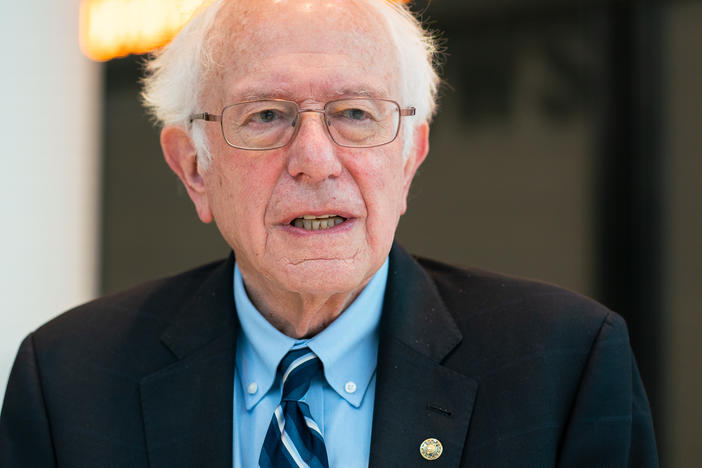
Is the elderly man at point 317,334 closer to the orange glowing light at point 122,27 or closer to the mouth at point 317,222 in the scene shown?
the mouth at point 317,222

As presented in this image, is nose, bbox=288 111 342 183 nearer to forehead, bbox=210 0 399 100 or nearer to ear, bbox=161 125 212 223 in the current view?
forehead, bbox=210 0 399 100

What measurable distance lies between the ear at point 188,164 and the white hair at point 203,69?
0.03 meters

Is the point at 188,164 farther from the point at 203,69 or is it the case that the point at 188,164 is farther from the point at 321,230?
the point at 321,230

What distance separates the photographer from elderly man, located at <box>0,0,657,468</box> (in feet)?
5.81

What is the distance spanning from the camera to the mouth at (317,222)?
1792 mm

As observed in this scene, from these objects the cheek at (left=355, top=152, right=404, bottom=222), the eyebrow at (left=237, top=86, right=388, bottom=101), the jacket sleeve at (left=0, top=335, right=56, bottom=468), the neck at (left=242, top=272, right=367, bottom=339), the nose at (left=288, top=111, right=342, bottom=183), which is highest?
the eyebrow at (left=237, top=86, right=388, bottom=101)

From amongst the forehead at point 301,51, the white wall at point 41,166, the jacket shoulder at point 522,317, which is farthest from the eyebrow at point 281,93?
the white wall at point 41,166

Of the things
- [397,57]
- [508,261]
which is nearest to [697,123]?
[508,261]

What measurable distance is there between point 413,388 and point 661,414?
2175 mm

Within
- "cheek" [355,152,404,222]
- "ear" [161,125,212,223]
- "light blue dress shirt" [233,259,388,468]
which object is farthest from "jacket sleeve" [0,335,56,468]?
"cheek" [355,152,404,222]

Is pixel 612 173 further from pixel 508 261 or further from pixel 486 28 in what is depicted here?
pixel 486 28

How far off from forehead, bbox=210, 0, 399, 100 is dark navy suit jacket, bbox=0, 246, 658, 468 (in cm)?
51

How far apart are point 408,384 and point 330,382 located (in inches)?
7.1

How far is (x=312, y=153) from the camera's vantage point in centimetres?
174
